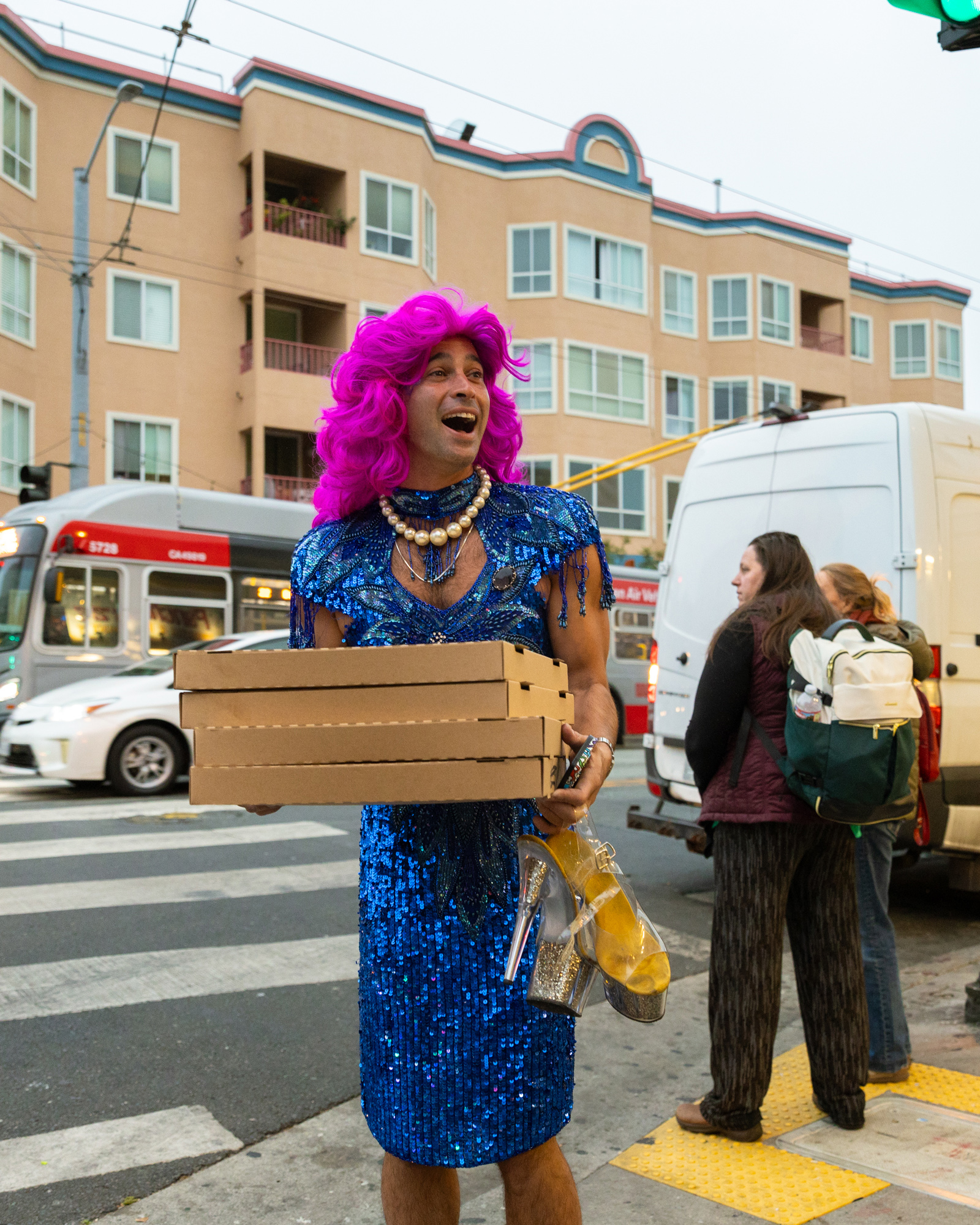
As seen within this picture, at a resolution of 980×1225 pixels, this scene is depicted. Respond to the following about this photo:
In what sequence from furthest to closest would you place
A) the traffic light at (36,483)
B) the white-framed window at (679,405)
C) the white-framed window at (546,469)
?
the white-framed window at (679,405) → the white-framed window at (546,469) → the traffic light at (36,483)

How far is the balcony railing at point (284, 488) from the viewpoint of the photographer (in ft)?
82.4

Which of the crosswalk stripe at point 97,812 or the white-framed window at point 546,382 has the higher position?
the white-framed window at point 546,382

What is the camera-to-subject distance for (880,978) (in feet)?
13.1

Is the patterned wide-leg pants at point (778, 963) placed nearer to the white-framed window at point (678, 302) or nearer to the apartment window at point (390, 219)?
the apartment window at point (390, 219)

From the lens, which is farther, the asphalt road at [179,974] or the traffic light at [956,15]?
the traffic light at [956,15]

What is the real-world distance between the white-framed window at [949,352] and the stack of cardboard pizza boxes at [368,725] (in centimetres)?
3962

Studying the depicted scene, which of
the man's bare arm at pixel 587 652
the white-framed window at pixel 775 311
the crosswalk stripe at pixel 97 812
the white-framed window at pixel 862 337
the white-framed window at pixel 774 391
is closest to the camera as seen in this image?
the man's bare arm at pixel 587 652

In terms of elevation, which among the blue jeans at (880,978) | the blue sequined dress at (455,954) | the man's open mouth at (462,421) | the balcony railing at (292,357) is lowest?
the blue jeans at (880,978)

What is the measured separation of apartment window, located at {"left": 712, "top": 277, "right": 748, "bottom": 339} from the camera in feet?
109

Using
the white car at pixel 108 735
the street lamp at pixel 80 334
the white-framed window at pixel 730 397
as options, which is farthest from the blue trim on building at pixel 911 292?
the white car at pixel 108 735

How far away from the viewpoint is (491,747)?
1781 mm

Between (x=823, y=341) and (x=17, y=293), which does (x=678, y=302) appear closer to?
(x=823, y=341)

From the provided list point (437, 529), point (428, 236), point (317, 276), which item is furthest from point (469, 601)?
point (428, 236)

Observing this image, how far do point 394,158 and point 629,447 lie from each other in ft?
30.6
